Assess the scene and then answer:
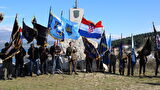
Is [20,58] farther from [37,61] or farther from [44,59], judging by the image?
[44,59]

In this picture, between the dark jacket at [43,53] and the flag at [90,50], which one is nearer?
the dark jacket at [43,53]

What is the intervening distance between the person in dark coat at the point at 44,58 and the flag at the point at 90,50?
3.11 meters

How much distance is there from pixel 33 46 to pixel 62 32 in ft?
8.72

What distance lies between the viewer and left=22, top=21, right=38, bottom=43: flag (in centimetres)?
1934

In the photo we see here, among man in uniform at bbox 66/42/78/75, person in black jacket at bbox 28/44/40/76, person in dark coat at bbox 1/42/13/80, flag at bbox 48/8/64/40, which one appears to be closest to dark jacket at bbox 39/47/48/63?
person in black jacket at bbox 28/44/40/76

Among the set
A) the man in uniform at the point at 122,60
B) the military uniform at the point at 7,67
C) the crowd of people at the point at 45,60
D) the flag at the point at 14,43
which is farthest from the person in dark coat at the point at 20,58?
the man in uniform at the point at 122,60

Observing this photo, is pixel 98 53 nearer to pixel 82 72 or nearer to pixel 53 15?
pixel 82 72

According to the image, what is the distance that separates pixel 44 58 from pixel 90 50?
11.7ft

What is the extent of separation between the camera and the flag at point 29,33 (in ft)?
63.5

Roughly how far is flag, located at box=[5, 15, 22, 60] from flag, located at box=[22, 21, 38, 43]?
73 centimetres

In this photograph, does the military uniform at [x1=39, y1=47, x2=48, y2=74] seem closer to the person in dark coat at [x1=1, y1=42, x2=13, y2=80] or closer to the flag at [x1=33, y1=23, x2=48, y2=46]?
the flag at [x1=33, y1=23, x2=48, y2=46]

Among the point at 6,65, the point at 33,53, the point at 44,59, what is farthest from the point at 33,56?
the point at 6,65

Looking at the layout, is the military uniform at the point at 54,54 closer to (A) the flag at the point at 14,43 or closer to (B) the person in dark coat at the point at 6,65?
(A) the flag at the point at 14,43

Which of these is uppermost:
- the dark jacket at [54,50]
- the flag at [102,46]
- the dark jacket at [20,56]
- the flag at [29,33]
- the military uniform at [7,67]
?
the flag at [29,33]
